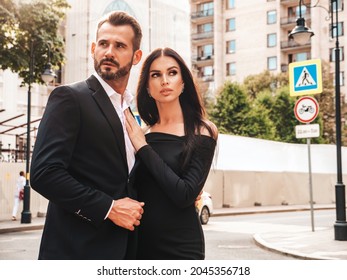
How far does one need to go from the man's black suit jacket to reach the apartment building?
50687mm

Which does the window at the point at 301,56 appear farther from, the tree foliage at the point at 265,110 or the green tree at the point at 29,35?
the green tree at the point at 29,35

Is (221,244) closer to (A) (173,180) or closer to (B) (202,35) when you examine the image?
(A) (173,180)

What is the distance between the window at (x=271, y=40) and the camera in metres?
54.4

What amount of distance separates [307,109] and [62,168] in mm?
10382

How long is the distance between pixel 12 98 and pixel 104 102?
26.4 m

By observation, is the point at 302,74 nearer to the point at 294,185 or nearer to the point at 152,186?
the point at 152,186

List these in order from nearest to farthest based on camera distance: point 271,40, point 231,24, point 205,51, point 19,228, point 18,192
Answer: point 19,228, point 18,192, point 271,40, point 231,24, point 205,51

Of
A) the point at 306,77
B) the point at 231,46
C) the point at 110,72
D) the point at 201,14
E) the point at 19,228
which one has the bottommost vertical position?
the point at 19,228

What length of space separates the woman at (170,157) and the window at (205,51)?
55820 millimetres

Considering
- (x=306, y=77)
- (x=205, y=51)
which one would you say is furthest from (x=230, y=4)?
(x=306, y=77)

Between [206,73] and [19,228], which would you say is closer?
[19,228]

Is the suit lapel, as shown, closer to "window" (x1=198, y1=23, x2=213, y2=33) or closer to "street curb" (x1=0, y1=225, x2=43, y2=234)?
"street curb" (x1=0, y1=225, x2=43, y2=234)

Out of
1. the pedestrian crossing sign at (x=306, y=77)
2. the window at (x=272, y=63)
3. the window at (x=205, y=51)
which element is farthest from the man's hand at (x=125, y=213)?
the window at (x=205, y=51)

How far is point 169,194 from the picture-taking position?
2.33 m
